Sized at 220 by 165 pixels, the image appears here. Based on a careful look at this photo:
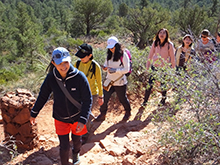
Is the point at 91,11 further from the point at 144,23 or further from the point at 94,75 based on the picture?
the point at 94,75

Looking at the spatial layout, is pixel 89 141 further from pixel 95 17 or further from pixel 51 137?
pixel 95 17

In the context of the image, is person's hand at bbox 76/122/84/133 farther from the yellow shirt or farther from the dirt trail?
the yellow shirt

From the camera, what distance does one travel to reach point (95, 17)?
25.6 metres

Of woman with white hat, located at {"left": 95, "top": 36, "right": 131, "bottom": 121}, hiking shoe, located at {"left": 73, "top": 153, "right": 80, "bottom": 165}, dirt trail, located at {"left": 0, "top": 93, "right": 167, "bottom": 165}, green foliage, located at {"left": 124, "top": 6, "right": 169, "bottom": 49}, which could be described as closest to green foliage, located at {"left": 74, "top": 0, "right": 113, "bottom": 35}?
green foliage, located at {"left": 124, "top": 6, "right": 169, "bottom": 49}

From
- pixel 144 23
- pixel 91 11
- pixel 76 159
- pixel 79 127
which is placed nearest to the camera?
pixel 79 127

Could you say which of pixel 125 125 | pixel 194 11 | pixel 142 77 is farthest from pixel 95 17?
pixel 125 125

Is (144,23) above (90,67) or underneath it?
above

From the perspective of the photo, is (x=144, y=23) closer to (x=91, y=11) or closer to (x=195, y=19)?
(x=195, y=19)

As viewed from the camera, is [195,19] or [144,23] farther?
[195,19]

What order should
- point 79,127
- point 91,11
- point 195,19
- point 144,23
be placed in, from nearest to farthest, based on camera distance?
point 79,127 < point 144,23 < point 195,19 < point 91,11

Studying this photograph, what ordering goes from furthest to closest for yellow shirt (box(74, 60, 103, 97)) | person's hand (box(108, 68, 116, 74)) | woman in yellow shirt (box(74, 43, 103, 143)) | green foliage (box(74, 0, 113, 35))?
green foliage (box(74, 0, 113, 35))
person's hand (box(108, 68, 116, 74))
yellow shirt (box(74, 60, 103, 97))
woman in yellow shirt (box(74, 43, 103, 143))

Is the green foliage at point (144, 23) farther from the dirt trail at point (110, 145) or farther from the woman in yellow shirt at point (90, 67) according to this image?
the woman in yellow shirt at point (90, 67)

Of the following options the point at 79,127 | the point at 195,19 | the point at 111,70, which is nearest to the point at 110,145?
the point at 79,127

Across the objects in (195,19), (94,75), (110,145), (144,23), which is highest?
(195,19)
